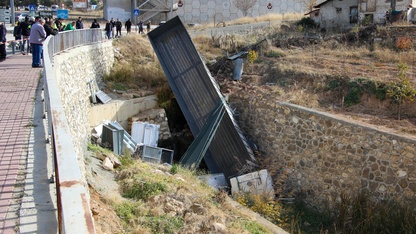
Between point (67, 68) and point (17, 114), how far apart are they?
3472 mm

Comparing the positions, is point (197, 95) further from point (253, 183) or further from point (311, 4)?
point (311, 4)

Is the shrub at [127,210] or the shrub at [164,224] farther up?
the shrub at [127,210]

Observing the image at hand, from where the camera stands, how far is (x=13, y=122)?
8008 millimetres

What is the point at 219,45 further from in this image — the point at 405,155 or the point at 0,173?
the point at 0,173

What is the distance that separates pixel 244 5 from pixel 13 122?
3783cm

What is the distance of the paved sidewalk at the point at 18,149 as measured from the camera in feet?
15.4

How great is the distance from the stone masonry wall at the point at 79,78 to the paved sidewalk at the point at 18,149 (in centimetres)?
76

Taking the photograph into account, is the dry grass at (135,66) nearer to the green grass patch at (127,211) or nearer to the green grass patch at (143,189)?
the green grass patch at (143,189)

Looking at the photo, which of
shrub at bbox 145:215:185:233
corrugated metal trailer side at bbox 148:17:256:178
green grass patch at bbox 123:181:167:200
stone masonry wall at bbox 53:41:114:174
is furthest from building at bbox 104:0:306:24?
shrub at bbox 145:215:185:233

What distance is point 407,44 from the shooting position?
18297mm

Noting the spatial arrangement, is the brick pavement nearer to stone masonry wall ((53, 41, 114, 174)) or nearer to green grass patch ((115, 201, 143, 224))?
stone masonry wall ((53, 41, 114, 174))

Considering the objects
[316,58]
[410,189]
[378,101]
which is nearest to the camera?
[410,189]

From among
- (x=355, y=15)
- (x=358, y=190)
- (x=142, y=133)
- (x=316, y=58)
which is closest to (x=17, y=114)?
(x=142, y=133)

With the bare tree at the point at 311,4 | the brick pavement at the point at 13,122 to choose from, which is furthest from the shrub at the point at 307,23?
the brick pavement at the point at 13,122
